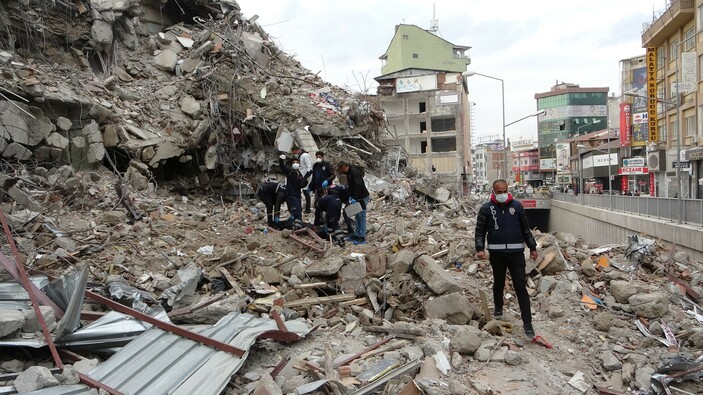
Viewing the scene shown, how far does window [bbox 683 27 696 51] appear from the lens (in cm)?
2831

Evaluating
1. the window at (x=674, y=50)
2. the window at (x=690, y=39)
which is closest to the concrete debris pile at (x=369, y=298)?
the window at (x=690, y=39)

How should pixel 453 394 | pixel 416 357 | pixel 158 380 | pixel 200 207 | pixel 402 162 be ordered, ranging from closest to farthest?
1. pixel 158 380
2. pixel 453 394
3. pixel 416 357
4. pixel 200 207
5. pixel 402 162

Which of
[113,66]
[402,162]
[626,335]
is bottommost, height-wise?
[626,335]

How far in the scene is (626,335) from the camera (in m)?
5.38

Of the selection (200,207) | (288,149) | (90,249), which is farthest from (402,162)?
(90,249)

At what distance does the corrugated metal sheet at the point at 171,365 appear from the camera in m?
3.46

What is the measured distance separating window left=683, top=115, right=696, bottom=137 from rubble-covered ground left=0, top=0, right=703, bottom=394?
64.4 ft

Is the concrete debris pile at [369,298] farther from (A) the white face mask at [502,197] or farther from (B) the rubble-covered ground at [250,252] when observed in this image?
(A) the white face mask at [502,197]

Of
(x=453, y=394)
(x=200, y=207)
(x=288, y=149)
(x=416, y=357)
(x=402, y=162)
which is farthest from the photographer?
(x=402, y=162)

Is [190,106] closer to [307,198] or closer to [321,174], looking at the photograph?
[307,198]

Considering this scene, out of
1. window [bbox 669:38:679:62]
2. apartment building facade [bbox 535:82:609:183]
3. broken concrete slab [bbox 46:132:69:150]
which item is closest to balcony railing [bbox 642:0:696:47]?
window [bbox 669:38:679:62]

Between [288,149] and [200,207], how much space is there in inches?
133

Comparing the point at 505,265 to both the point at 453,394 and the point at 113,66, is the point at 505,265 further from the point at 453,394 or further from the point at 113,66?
the point at 113,66

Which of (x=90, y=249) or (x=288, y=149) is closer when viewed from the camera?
(x=90, y=249)
